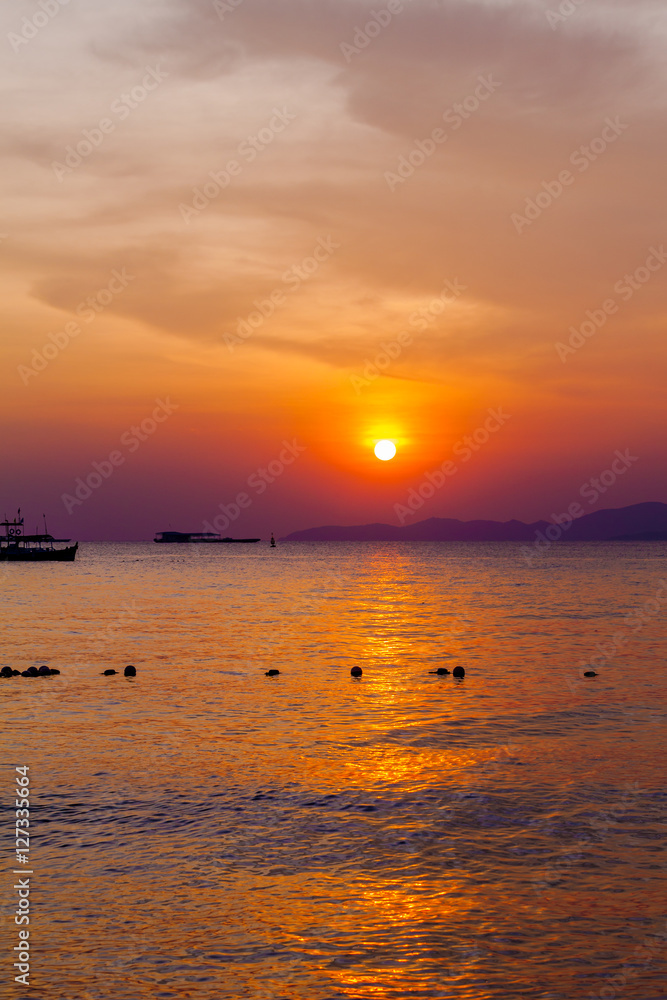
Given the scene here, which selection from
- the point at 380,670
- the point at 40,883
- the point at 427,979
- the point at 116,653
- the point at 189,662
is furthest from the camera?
the point at 116,653

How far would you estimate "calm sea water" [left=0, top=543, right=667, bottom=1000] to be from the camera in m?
11.5

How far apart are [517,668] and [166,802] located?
2578 centimetres

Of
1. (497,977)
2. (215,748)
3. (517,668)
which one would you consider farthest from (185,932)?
(517,668)

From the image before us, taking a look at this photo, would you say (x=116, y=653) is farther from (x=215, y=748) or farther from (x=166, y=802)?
(x=166, y=802)

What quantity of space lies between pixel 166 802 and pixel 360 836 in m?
4.66

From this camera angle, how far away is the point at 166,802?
61.8 ft

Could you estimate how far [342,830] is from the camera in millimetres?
16922

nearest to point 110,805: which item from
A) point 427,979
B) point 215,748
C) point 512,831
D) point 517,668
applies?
point 215,748

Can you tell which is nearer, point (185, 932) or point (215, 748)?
point (185, 932)

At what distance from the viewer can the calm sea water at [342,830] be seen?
1148 cm

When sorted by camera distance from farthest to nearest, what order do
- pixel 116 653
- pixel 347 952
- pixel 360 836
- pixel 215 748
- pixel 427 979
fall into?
pixel 116 653
pixel 215 748
pixel 360 836
pixel 347 952
pixel 427 979

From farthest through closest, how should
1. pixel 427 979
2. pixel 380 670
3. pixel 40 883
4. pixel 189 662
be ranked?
1. pixel 189 662
2. pixel 380 670
3. pixel 40 883
4. pixel 427 979

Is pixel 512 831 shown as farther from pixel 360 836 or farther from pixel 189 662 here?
pixel 189 662

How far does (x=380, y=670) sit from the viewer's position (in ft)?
132
